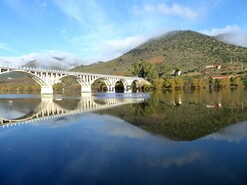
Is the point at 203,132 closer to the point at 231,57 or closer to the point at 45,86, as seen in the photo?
the point at 45,86

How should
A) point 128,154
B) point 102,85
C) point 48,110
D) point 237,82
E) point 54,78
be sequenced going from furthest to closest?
point 102,85
point 237,82
point 54,78
point 48,110
point 128,154

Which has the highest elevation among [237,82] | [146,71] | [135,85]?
[146,71]

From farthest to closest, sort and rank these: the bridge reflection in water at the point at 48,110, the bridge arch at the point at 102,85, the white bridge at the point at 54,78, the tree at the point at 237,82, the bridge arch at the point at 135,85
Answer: the bridge arch at the point at 102,85 < the bridge arch at the point at 135,85 < the tree at the point at 237,82 < the white bridge at the point at 54,78 < the bridge reflection in water at the point at 48,110

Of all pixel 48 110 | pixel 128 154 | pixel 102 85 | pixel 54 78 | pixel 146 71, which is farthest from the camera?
pixel 102 85

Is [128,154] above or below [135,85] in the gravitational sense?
below

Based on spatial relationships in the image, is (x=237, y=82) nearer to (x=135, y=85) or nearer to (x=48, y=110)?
(x=135, y=85)

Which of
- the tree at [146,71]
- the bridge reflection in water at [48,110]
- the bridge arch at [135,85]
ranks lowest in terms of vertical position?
the bridge reflection in water at [48,110]


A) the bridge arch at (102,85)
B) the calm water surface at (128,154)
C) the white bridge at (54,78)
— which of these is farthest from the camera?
the bridge arch at (102,85)

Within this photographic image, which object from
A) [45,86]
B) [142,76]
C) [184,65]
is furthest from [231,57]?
[45,86]

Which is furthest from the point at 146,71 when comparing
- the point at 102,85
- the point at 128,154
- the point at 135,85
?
the point at 128,154

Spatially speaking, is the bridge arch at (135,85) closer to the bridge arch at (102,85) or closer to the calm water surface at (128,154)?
the bridge arch at (102,85)

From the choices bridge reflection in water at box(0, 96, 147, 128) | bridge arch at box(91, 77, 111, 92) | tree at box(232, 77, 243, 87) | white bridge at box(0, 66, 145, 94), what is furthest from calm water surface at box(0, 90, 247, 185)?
bridge arch at box(91, 77, 111, 92)

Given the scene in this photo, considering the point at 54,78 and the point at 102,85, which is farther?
the point at 102,85

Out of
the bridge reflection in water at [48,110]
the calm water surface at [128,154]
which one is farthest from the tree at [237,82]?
the calm water surface at [128,154]
